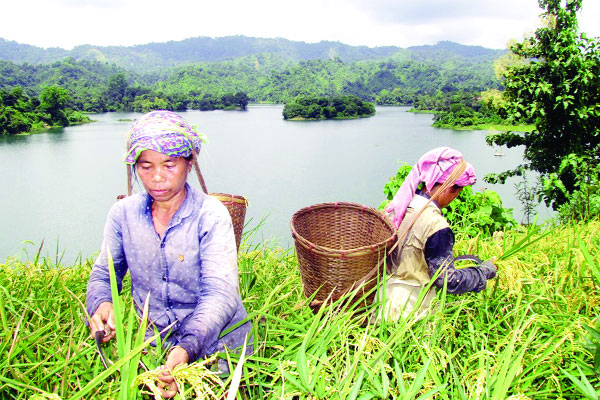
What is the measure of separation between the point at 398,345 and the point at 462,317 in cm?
78

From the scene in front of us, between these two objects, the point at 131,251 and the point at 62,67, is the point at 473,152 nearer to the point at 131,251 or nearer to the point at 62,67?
the point at 131,251

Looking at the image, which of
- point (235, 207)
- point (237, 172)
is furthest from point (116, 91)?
point (235, 207)

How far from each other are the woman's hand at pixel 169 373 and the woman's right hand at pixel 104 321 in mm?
401

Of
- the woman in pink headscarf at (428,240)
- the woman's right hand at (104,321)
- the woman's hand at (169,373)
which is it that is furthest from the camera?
the woman in pink headscarf at (428,240)

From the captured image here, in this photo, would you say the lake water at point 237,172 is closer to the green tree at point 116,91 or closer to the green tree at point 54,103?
the green tree at point 54,103

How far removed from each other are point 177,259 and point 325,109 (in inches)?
2616

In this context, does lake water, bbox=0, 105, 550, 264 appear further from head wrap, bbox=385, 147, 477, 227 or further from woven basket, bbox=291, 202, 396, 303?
head wrap, bbox=385, 147, 477, 227

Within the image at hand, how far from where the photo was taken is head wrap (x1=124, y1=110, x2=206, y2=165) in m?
1.44

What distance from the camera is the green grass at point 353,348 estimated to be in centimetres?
128

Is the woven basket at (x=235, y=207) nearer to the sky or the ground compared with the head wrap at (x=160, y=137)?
nearer to the ground

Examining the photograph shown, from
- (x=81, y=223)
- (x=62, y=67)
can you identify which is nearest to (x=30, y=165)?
(x=81, y=223)

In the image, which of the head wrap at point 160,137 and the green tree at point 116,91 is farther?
the green tree at point 116,91

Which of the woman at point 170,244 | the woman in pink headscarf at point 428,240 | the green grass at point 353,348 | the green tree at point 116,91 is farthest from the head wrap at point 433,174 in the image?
the green tree at point 116,91

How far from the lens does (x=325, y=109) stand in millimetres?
66000
